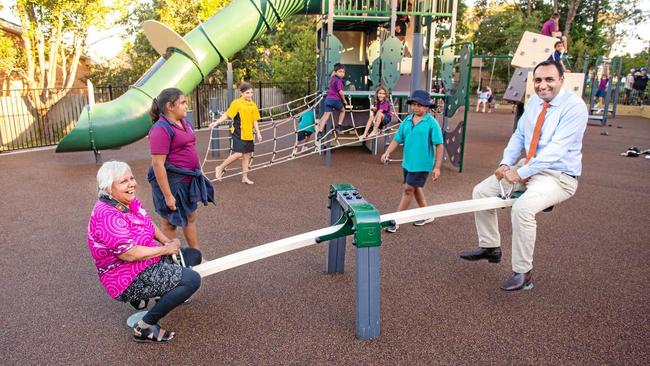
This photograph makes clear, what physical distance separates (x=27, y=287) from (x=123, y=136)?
16.9ft

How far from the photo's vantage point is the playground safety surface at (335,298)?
2.70 metres

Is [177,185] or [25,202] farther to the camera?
[25,202]

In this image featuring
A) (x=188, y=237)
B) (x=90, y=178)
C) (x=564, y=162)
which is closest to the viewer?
(x=564, y=162)

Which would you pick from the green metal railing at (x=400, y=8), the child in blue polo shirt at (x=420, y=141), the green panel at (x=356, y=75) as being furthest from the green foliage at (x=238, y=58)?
the child in blue polo shirt at (x=420, y=141)

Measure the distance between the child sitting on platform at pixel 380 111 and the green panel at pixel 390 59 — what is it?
0.20 m

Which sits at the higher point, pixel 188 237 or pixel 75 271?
pixel 188 237

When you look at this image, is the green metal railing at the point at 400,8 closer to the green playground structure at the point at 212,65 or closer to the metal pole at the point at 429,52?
the green playground structure at the point at 212,65

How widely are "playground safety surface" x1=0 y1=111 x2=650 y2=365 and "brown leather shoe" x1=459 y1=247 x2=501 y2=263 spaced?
0.25ft

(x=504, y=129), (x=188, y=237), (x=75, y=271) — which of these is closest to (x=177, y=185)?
(x=188, y=237)

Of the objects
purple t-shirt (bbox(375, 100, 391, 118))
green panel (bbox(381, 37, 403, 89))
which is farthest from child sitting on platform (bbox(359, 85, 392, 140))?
green panel (bbox(381, 37, 403, 89))

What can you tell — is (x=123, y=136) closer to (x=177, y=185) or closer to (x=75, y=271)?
(x=75, y=271)

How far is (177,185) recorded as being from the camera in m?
3.49

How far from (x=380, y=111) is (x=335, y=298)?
5.75 metres

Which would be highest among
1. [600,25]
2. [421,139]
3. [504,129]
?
[600,25]
